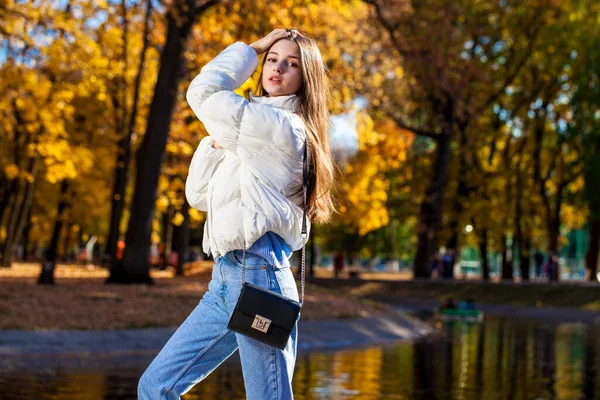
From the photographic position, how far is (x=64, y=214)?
5184 centimetres

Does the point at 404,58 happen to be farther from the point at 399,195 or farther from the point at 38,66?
the point at 399,195

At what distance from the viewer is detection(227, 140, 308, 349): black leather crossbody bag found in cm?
474

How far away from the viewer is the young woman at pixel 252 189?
188 inches

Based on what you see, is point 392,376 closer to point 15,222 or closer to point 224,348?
point 224,348

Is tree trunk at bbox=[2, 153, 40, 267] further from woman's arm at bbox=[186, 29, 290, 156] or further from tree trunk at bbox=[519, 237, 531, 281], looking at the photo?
woman's arm at bbox=[186, 29, 290, 156]

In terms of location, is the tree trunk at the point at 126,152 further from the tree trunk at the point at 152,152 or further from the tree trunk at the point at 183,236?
the tree trunk at the point at 152,152

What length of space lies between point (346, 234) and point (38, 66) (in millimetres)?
61909

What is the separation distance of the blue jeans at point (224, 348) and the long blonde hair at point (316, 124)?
0.34 meters

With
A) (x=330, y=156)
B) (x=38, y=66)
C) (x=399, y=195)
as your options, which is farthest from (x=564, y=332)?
(x=399, y=195)

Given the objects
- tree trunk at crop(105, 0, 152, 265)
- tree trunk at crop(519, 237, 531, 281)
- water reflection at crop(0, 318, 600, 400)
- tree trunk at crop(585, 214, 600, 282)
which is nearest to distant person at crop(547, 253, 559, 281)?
tree trunk at crop(519, 237, 531, 281)

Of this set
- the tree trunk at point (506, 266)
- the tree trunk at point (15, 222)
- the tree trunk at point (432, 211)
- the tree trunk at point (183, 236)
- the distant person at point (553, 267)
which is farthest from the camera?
the tree trunk at point (506, 266)

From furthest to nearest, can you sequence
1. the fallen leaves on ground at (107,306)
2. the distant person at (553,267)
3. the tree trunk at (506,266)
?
the tree trunk at (506,266)
the distant person at (553,267)
the fallen leaves on ground at (107,306)

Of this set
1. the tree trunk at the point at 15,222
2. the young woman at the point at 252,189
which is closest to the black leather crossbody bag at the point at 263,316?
the young woman at the point at 252,189

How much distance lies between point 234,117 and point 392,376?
30.4 feet
